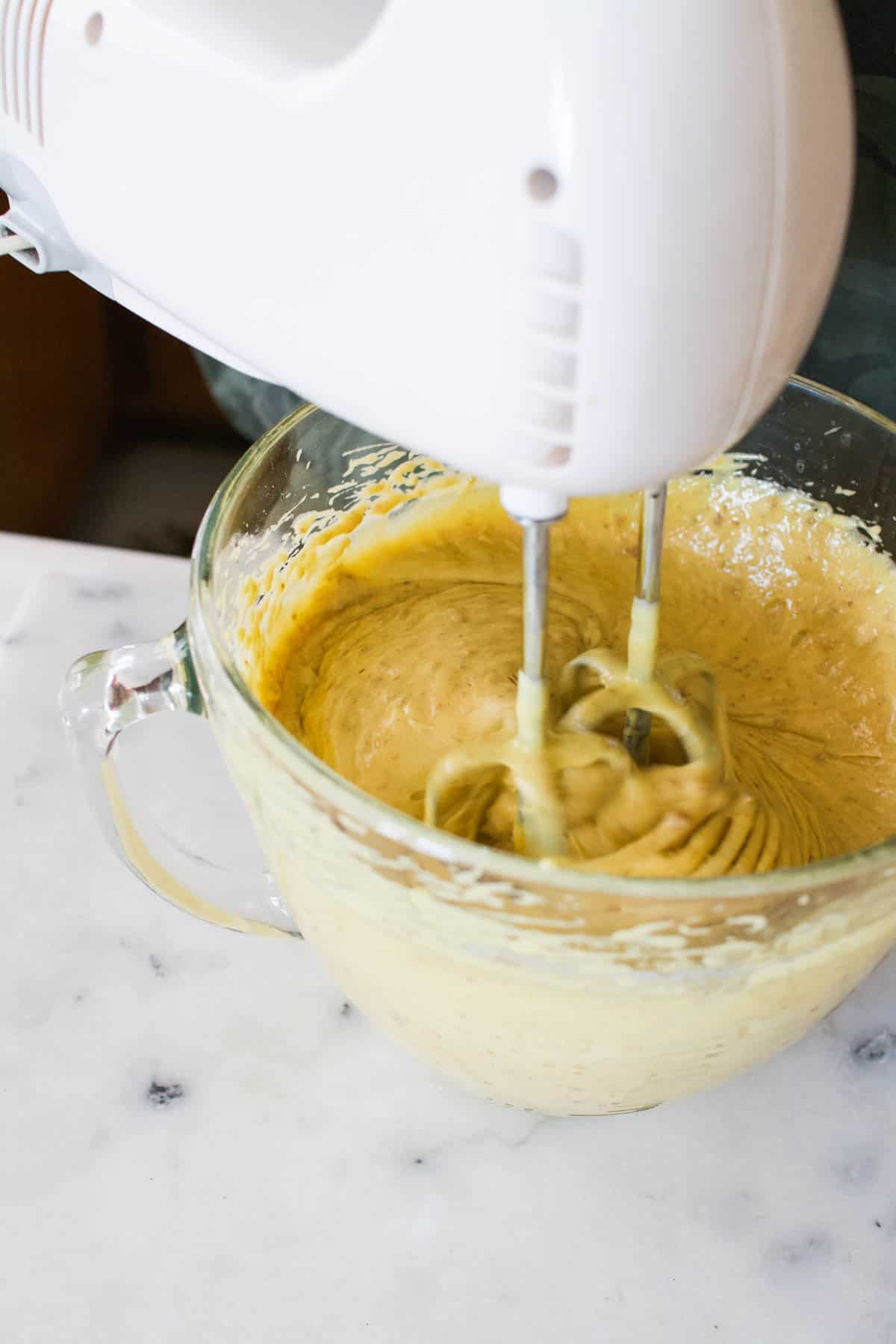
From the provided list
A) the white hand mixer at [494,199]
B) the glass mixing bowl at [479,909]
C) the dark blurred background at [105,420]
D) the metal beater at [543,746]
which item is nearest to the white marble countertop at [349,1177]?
the glass mixing bowl at [479,909]

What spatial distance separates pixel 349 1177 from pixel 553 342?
374 mm

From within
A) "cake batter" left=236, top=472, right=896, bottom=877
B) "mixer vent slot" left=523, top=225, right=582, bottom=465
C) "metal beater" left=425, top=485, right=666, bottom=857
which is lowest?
"cake batter" left=236, top=472, right=896, bottom=877

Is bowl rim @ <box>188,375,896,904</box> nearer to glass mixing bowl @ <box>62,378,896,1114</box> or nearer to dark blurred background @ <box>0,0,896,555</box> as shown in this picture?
glass mixing bowl @ <box>62,378,896,1114</box>

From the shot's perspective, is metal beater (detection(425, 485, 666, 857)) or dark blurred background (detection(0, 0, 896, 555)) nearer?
metal beater (detection(425, 485, 666, 857))

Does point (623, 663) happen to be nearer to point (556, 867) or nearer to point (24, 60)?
point (556, 867)

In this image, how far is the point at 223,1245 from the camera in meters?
0.52

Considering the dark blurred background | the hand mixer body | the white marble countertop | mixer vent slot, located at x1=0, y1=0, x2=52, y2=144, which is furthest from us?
the dark blurred background

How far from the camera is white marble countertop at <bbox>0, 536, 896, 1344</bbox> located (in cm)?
50

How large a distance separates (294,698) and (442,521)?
0.14 m

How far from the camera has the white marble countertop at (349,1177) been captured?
19.7 inches

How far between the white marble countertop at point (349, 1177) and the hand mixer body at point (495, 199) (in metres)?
0.31

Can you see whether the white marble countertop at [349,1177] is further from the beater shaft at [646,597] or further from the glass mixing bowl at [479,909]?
the beater shaft at [646,597]

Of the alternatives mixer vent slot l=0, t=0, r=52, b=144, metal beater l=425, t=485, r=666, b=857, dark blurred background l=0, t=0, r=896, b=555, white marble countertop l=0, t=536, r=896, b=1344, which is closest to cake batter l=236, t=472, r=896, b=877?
metal beater l=425, t=485, r=666, b=857

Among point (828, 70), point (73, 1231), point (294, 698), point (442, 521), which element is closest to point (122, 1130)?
point (73, 1231)
